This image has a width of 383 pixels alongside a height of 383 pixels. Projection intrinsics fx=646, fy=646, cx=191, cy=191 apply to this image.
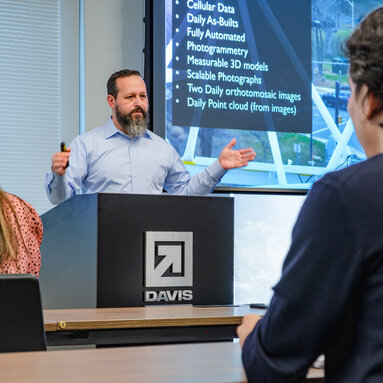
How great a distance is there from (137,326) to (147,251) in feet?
2.18

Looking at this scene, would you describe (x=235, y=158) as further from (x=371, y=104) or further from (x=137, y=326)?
(x=371, y=104)

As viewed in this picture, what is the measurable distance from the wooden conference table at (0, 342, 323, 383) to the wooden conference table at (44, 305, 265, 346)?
67 centimetres

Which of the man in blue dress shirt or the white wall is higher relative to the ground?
the white wall

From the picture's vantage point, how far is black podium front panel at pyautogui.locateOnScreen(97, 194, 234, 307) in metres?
2.59

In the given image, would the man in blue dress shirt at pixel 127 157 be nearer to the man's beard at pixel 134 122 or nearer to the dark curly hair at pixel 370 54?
the man's beard at pixel 134 122

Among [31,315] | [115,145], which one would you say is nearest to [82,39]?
[115,145]

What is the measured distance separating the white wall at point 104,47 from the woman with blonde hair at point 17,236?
244 centimetres

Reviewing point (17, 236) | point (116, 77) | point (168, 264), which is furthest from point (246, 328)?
point (116, 77)

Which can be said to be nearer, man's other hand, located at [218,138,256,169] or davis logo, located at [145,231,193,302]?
davis logo, located at [145,231,193,302]

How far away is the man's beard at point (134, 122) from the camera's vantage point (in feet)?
12.3

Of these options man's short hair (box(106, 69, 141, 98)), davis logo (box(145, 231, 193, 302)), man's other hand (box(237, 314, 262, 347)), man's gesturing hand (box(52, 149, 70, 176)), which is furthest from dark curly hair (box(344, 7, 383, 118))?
man's short hair (box(106, 69, 141, 98))

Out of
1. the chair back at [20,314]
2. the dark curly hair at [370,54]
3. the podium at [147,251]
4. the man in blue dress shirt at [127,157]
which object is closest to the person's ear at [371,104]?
the dark curly hair at [370,54]

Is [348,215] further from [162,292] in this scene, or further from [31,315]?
[162,292]

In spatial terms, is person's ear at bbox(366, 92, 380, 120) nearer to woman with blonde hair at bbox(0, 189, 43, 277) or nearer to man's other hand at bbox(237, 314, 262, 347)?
man's other hand at bbox(237, 314, 262, 347)
